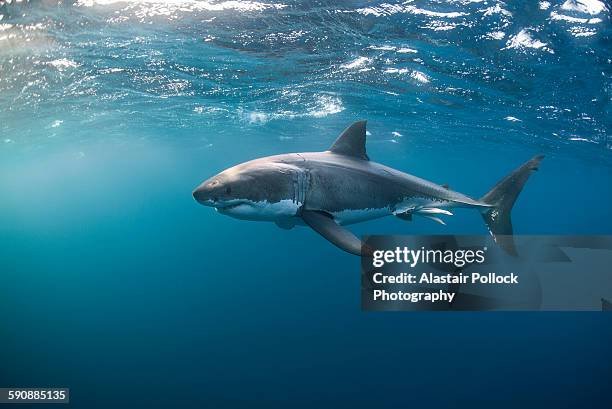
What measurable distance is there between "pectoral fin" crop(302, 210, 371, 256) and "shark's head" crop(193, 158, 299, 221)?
294 mm

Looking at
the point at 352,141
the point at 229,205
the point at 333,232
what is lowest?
the point at 333,232

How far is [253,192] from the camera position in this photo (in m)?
4.96

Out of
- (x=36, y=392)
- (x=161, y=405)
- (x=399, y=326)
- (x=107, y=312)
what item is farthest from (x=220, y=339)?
(x=107, y=312)

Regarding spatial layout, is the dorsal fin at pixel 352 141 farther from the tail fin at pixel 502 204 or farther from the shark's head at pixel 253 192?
the tail fin at pixel 502 204

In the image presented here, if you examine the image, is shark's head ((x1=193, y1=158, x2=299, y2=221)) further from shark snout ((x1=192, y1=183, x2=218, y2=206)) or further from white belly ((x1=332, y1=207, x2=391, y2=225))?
white belly ((x1=332, y1=207, x2=391, y2=225))

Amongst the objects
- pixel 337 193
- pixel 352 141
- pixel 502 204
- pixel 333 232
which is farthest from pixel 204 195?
pixel 502 204

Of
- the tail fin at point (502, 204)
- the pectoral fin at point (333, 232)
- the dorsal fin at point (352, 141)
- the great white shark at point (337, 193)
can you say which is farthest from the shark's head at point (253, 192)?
the tail fin at point (502, 204)

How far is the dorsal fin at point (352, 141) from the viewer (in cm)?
671

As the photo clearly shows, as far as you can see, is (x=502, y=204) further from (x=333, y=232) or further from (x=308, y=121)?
(x=308, y=121)

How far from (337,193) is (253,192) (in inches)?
55.8

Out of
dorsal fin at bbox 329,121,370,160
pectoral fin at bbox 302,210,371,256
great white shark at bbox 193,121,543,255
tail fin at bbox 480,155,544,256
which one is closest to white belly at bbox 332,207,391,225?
great white shark at bbox 193,121,543,255

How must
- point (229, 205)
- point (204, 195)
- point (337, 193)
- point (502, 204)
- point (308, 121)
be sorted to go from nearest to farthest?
point (204, 195)
point (229, 205)
point (337, 193)
point (502, 204)
point (308, 121)

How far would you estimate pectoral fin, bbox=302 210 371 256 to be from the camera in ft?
14.3

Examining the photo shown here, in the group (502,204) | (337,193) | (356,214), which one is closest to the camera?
(337,193)
